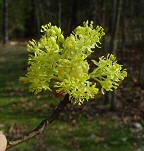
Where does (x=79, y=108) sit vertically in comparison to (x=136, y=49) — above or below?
below

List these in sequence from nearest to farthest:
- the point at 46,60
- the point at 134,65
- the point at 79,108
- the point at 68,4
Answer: the point at 46,60, the point at 79,108, the point at 134,65, the point at 68,4

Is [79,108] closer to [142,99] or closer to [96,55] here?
[142,99]

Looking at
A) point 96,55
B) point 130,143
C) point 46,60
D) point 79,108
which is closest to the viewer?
point 46,60

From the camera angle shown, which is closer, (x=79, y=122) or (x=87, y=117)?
(x=79, y=122)

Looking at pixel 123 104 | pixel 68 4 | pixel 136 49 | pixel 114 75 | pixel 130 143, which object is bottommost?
pixel 130 143

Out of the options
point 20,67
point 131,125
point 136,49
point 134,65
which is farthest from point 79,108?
point 136,49

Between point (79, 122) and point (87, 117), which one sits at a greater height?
point (87, 117)

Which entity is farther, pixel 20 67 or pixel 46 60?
pixel 20 67
